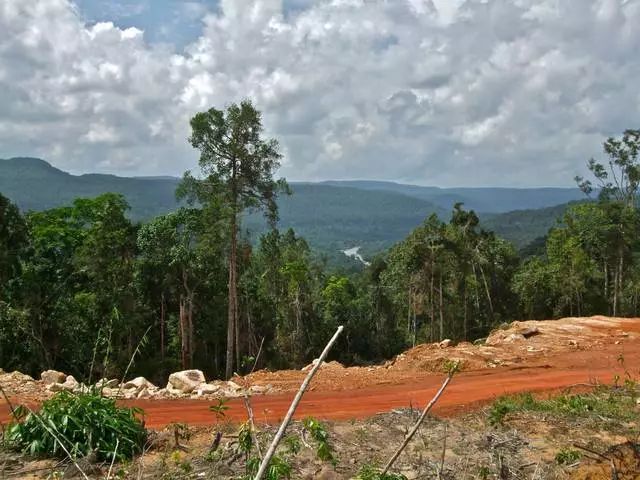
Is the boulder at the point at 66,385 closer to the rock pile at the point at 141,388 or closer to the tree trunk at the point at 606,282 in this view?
the rock pile at the point at 141,388

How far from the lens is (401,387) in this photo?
13.0 metres

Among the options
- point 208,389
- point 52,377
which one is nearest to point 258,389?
point 208,389

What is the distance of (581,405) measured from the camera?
9281 millimetres

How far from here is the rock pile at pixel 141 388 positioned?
1142 centimetres

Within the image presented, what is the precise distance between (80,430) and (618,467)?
544cm

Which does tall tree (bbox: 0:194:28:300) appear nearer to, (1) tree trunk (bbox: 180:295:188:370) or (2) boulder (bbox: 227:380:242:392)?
(1) tree trunk (bbox: 180:295:188:370)

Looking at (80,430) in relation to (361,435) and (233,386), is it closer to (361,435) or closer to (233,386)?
(361,435)

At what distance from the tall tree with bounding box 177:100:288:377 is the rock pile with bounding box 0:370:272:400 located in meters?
6.80

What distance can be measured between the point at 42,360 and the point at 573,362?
19.7 meters

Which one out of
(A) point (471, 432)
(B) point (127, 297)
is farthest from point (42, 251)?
(A) point (471, 432)

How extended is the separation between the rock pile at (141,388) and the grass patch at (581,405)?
196 inches

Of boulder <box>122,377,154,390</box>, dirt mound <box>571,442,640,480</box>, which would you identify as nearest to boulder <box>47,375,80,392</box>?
boulder <box>122,377,154,390</box>

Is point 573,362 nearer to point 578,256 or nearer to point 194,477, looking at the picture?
point 194,477

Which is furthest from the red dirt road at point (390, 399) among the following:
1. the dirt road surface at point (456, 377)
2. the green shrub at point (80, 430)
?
the green shrub at point (80, 430)
